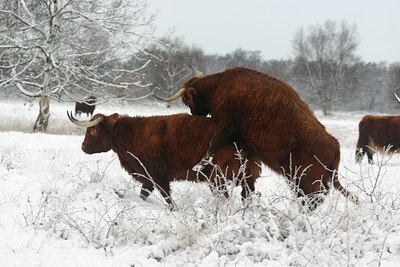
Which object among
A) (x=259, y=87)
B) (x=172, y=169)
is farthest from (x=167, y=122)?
(x=259, y=87)

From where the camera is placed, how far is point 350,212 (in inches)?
144

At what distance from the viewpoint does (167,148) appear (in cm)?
624

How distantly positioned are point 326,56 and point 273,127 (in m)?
48.1

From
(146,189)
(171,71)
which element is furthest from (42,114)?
(171,71)

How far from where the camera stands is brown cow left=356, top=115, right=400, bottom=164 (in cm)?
1203

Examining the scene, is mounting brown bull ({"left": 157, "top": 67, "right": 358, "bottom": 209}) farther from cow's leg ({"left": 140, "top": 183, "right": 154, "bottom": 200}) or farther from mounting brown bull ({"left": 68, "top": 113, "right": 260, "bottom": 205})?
cow's leg ({"left": 140, "top": 183, "right": 154, "bottom": 200})

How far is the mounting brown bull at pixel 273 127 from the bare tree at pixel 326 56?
44.5m

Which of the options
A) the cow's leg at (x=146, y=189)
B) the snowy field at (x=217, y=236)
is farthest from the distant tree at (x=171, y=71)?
the snowy field at (x=217, y=236)

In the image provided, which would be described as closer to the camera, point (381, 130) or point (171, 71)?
point (381, 130)

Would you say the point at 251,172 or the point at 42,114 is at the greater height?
the point at 251,172

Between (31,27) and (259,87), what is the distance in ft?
33.9

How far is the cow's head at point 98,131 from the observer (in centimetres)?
698

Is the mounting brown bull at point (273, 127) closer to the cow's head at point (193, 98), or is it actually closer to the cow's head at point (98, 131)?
the cow's head at point (193, 98)

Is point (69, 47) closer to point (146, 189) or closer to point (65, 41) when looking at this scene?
point (65, 41)
